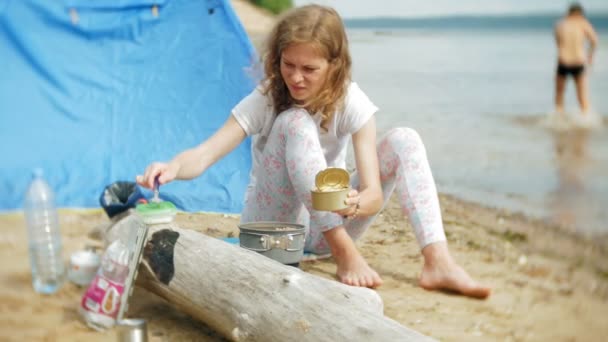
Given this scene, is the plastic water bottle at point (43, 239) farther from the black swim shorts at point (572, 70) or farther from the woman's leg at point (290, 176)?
the black swim shorts at point (572, 70)

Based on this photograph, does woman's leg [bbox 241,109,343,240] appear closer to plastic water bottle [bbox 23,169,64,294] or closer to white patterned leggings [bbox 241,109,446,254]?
white patterned leggings [bbox 241,109,446,254]

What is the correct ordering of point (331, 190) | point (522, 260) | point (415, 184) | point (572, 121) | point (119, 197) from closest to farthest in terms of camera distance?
point (331, 190) → point (415, 184) → point (119, 197) → point (522, 260) → point (572, 121)

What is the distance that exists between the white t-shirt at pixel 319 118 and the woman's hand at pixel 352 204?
249mm

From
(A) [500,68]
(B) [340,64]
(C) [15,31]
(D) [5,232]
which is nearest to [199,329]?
(B) [340,64]

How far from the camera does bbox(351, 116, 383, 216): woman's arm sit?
2.06m

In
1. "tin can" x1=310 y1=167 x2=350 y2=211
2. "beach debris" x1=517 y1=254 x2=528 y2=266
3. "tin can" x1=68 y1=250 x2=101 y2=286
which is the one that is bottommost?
"beach debris" x1=517 y1=254 x2=528 y2=266

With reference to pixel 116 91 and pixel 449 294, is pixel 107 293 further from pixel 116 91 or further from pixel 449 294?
pixel 116 91

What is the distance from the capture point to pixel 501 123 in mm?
6012

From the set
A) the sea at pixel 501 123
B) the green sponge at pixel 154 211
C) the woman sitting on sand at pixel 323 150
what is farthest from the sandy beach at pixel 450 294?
the sea at pixel 501 123

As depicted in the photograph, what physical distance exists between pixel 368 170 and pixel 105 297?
78cm

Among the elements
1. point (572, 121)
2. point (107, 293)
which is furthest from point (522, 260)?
point (572, 121)

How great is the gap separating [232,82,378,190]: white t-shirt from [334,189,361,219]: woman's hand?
249 mm

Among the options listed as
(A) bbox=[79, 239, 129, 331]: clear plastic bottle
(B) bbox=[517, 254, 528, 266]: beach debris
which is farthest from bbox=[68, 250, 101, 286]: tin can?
(B) bbox=[517, 254, 528, 266]: beach debris

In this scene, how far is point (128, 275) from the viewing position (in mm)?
1731
